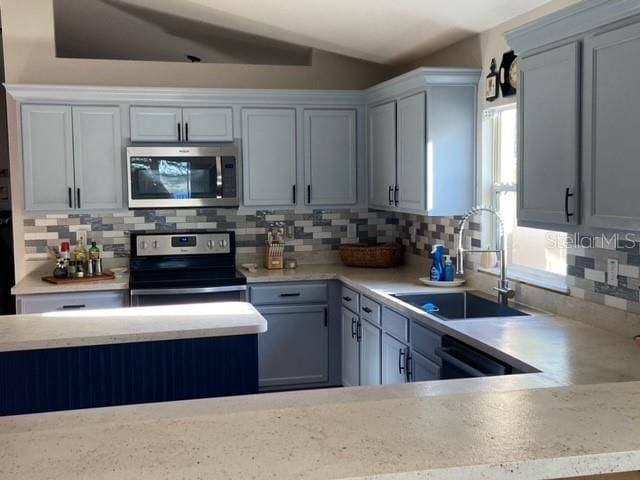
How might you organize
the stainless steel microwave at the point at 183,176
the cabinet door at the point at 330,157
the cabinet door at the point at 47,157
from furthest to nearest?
the cabinet door at the point at 330,157
the stainless steel microwave at the point at 183,176
the cabinet door at the point at 47,157

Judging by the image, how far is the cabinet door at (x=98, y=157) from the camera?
4.70 m

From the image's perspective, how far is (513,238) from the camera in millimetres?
3891

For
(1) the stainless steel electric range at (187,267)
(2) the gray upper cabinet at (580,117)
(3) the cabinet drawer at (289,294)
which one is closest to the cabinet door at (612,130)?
(2) the gray upper cabinet at (580,117)

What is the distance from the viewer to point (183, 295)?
4559 mm

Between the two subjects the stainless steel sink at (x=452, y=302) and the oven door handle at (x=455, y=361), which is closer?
the oven door handle at (x=455, y=361)

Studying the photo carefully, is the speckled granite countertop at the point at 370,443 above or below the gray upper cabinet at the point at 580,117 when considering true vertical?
below

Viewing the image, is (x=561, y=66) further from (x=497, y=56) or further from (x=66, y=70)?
(x=66, y=70)

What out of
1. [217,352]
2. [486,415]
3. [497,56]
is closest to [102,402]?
[217,352]

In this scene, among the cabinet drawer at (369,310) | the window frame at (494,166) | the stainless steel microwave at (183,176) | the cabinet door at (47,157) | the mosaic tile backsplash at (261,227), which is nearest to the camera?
the window frame at (494,166)

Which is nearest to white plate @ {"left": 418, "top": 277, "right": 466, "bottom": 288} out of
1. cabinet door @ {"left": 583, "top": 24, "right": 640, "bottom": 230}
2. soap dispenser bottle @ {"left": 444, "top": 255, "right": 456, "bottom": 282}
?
soap dispenser bottle @ {"left": 444, "top": 255, "right": 456, "bottom": 282}

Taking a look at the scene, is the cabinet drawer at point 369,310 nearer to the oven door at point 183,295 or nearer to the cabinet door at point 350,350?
the cabinet door at point 350,350

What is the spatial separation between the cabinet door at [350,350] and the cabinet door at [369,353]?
0.34 ft

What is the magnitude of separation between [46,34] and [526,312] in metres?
3.61

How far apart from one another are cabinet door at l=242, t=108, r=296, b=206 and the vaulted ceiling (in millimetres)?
591
